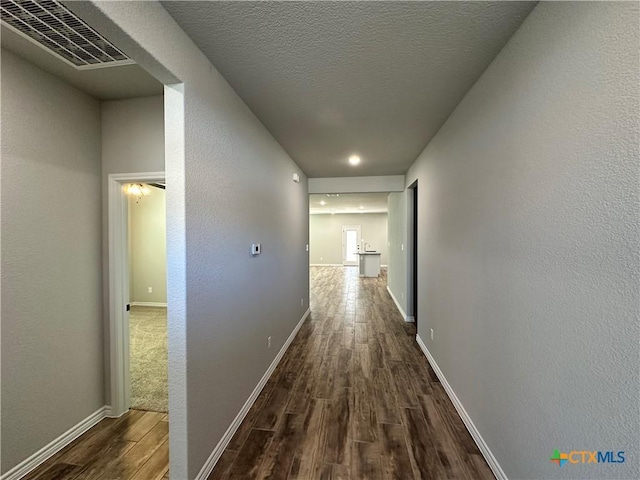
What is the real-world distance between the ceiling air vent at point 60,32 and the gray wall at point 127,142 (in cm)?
40

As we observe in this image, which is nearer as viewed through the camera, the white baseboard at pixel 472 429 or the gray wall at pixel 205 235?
the gray wall at pixel 205 235

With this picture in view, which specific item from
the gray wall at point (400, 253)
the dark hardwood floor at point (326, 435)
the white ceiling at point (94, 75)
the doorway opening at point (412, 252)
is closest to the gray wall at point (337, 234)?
the gray wall at point (400, 253)

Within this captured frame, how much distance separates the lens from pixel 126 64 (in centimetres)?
165

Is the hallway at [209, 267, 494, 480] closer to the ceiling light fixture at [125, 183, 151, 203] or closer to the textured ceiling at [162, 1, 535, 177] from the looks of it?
the textured ceiling at [162, 1, 535, 177]

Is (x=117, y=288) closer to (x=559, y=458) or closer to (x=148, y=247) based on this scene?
(x=559, y=458)

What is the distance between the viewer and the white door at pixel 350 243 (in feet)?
41.5

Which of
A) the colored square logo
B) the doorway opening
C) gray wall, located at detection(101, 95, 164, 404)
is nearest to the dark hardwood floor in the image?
gray wall, located at detection(101, 95, 164, 404)

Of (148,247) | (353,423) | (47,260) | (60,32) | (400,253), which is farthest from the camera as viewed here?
(148,247)

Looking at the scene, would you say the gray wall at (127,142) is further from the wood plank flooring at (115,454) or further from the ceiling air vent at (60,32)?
the ceiling air vent at (60,32)

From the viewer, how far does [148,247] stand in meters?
5.62

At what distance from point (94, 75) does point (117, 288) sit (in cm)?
156

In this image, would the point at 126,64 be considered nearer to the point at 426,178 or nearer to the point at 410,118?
the point at 410,118

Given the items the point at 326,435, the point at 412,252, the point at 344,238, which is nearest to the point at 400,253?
the point at 412,252

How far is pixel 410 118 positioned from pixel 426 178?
0.99m
